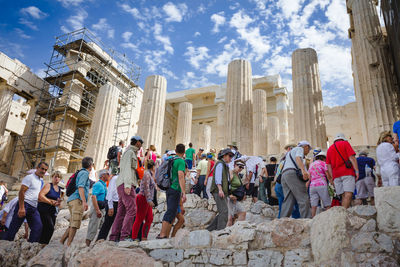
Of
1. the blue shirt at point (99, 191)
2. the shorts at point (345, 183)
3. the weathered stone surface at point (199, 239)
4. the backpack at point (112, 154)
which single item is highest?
the backpack at point (112, 154)

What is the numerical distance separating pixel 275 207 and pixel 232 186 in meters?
2.41

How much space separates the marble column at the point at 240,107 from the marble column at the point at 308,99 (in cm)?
219

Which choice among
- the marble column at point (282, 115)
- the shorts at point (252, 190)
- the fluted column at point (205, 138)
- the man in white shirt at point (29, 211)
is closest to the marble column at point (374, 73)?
the shorts at point (252, 190)

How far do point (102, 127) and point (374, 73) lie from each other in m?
14.3

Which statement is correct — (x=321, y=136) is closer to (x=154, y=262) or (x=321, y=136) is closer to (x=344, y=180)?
(x=344, y=180)

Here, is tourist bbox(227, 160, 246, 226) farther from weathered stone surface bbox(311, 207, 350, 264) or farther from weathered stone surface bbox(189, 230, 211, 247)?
weathered stone surface bbox(311, 207, 350, 264)

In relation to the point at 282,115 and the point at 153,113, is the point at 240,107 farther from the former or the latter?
the point at 282,115

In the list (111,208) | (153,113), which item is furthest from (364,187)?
(153,113)

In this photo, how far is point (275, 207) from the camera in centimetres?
779

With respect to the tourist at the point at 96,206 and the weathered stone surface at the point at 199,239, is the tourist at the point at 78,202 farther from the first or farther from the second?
the weathered stone surface at the point at 199,239

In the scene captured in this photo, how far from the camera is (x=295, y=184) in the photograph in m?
5.48

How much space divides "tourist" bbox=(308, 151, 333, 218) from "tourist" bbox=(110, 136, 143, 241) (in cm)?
323

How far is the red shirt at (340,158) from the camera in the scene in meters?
5.48

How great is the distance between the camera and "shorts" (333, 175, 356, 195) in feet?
17.6
